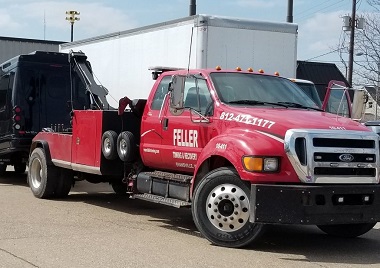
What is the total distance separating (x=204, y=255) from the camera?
728cm

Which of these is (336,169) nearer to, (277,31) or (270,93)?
(270,93)

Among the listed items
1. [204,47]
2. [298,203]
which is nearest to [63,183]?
[204,47]

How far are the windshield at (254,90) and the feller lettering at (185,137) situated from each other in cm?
59

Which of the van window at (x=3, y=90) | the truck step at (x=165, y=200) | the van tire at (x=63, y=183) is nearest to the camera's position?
the truck step at (x=165, y=200)

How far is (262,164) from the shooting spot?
7277 mm

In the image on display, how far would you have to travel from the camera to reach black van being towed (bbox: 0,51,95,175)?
517 inches

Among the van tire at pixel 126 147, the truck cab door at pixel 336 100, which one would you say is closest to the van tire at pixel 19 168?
the van tire at pixel 126 147

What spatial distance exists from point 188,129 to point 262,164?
→ 1599 mm

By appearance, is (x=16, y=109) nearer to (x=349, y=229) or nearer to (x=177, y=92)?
(x=177, y=92)

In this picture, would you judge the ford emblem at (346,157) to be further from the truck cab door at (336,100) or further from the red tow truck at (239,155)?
the truck cab door at (336,100)

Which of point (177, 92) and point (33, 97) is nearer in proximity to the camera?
point (177, 92)

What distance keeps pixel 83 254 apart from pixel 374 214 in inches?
130

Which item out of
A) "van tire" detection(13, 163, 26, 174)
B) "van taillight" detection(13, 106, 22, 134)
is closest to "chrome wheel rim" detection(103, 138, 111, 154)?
"van taillight" detection(13, 106, 22, 134)

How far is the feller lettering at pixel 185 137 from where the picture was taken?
849cm
